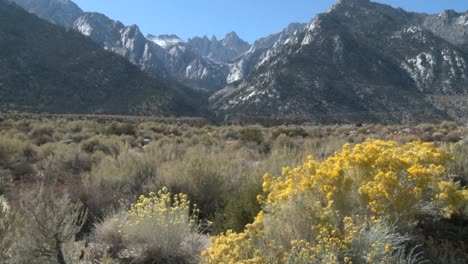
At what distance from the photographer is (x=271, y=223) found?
4.68 m

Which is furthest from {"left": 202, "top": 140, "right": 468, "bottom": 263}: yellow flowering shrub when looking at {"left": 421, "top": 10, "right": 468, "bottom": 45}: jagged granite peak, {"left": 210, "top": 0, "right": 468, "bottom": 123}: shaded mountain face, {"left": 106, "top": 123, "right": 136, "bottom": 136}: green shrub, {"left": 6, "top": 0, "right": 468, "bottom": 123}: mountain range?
{"left": 421, "top": 10, "right": 468, "bottom": 45}: jagged granite peak

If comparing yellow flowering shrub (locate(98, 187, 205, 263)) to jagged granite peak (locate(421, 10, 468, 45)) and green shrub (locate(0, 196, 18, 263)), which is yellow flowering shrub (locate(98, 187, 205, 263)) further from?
jagged granite peak (locate(421, 10, 468, 45))

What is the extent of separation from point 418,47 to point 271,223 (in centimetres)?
11829

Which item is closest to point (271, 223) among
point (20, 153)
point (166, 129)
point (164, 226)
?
point (164, 226)

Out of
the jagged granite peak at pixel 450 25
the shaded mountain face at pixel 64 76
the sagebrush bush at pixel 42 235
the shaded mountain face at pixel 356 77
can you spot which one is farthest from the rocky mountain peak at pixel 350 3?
the sagebrush bush at pixel 42 235

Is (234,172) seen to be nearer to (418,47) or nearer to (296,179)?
(296,179)

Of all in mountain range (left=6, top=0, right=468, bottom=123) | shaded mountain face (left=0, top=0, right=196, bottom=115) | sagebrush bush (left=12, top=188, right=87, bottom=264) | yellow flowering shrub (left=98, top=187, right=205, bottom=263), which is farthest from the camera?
mountain range (left=6, top=0, right=468, bottom=123)

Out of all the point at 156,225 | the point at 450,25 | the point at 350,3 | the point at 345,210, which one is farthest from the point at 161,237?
the point at 450,25

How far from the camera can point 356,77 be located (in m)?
107

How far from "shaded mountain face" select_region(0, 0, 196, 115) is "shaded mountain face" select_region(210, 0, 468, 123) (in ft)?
60.1

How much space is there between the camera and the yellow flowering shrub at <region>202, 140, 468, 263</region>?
4.07 metres

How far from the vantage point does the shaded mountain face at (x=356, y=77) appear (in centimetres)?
8938

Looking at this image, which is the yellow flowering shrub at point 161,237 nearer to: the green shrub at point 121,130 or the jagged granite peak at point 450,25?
the green shrub at point 121,130

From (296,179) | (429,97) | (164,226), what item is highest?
(429,97)
